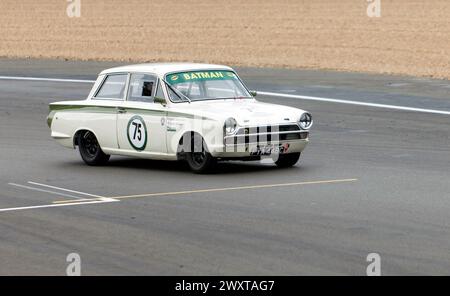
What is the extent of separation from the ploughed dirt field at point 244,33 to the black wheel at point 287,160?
13.1 m

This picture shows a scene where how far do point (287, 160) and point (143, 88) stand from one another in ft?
7.32

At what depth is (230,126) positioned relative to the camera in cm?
1477

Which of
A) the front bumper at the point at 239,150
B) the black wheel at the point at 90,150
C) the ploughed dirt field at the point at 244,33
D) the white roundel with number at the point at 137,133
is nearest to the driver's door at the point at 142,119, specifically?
the white roundel with number at the point at 137,133

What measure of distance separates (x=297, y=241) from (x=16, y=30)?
35.1 m

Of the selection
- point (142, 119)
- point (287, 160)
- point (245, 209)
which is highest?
point (142, 119)

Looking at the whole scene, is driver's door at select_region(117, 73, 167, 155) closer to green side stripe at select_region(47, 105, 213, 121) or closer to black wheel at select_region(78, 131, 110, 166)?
green side stripe at select_region(47, 105, 213, 121)

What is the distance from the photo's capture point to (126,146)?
Result: 1606cm

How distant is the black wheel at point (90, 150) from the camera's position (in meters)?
16.6

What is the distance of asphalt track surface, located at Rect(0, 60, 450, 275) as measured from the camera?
32.4ft

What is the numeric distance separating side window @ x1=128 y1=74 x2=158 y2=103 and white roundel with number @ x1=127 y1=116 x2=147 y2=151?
0.32m

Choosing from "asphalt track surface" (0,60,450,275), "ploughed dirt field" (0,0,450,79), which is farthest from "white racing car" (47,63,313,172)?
"ploughed dirt field" (0,0,450,79)

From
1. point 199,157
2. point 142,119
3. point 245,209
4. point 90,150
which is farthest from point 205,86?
point 245,209

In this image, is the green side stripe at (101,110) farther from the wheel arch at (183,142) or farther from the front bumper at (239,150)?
the front bumper at (239,150)

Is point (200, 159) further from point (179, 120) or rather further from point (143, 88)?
point (143, 88)
